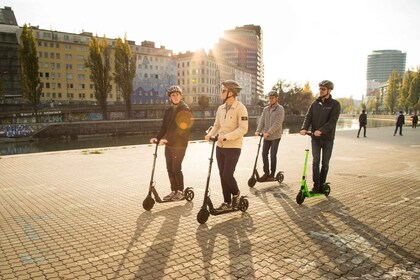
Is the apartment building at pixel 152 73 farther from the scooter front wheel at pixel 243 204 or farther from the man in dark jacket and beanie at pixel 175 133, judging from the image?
the scooter front wheel at pixel 243 204

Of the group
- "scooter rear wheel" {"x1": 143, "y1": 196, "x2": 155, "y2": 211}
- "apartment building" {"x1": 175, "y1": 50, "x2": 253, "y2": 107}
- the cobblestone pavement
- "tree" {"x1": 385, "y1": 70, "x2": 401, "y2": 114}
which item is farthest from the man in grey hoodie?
"tree" {"x1": 385, "y1": 70, "x2": 401, "y2": 114}

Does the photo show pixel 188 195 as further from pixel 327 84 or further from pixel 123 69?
pixel 123 69

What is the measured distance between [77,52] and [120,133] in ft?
156

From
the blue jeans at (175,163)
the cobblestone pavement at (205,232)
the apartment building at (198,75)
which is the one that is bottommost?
the cobblestone pavement at (205,232)

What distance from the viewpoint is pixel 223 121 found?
5332mm

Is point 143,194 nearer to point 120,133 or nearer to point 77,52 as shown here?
point 120,133

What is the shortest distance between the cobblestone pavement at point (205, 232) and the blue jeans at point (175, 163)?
399 mm

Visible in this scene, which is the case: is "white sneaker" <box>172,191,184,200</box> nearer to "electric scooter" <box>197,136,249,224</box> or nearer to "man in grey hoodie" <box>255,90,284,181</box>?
"electric scooter" <box>197,136,249,224</box>

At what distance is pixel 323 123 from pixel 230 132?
239cm

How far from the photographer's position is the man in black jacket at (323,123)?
244 inches

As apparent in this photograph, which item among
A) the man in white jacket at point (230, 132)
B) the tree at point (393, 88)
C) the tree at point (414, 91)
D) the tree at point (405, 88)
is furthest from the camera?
the tree at point (393, 88)

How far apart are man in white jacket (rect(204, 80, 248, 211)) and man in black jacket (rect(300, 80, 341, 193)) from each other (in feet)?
5.51

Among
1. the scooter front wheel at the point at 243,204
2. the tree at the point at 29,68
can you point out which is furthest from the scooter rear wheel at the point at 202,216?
the tree at the point at 29,68

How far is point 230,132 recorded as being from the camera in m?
5.08
